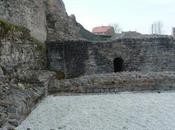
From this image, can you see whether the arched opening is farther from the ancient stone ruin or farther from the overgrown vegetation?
the overgrown vegetation

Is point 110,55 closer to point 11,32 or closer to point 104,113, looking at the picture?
point 11,32

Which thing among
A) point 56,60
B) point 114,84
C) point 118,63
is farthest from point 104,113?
point 118,63

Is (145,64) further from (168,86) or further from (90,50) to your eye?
(168,86)

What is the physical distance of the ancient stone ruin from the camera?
7.40 metres

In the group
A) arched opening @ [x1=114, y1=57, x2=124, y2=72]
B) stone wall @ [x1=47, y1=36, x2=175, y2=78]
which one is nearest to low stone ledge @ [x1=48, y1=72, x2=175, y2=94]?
stone wall @ [x1=47, y1=36, x2=175, y2=78]

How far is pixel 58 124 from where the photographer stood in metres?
5.96

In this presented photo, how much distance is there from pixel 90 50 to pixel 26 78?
5.45m

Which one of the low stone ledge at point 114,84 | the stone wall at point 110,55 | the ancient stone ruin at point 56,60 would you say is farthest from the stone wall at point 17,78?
the stone wall at point 110,55

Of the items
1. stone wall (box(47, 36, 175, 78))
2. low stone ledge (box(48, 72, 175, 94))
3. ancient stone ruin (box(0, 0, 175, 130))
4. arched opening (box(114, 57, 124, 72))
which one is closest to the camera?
ancient stone ruin (box(0, 0, 175, 130))

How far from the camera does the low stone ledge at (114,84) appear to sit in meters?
9.52

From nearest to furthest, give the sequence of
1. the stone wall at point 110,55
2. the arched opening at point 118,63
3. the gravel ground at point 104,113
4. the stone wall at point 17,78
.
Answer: the gravel ground at point 104,113
the stone wall at point 17,78
the stone wall at point 110,55
the arched opening at point 118,63

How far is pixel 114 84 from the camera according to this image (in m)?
9.62

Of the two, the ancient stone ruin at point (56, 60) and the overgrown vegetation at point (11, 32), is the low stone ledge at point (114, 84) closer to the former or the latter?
the ancient stone ruin at point (56, 60)

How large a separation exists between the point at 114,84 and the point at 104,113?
9.75 ft
